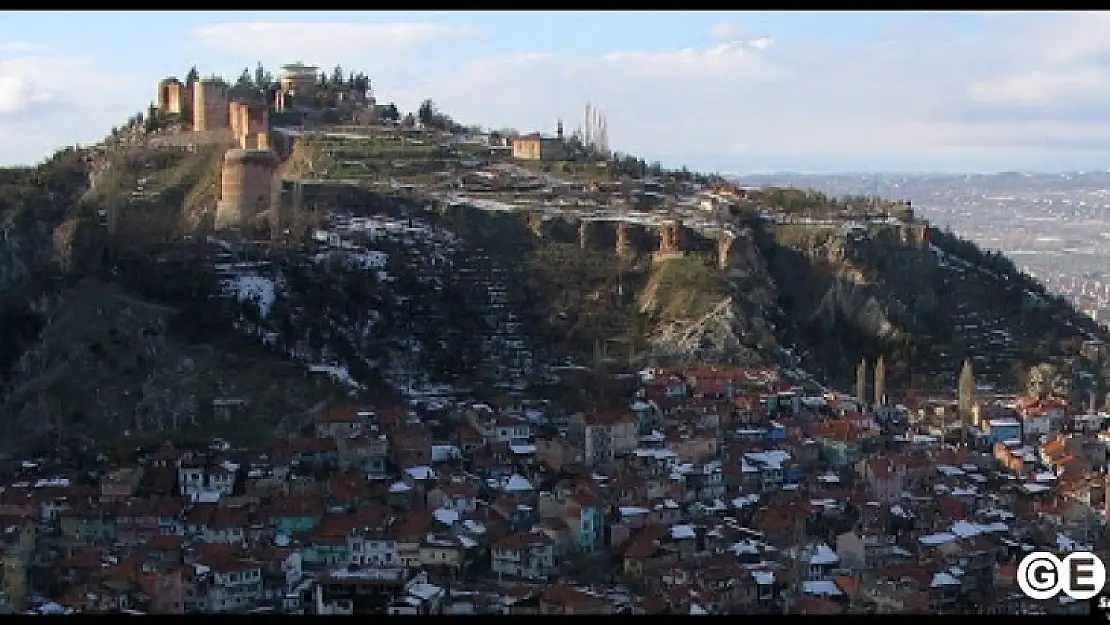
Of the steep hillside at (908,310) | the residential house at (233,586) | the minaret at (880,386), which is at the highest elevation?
the steep hillside at (908,310)

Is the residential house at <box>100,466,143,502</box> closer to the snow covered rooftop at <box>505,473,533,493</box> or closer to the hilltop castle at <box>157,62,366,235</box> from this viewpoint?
the snow covered rooftop at <box>505,473,533,493</box>

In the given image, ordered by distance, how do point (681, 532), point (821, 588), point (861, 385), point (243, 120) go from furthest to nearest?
1. point (243, 120)
2. point (861, 385)
3. point (681, 532)
4. point (821, 588)

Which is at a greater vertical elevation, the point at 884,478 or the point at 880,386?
the point at 880,386

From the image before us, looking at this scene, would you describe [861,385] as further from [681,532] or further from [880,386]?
[681,532]

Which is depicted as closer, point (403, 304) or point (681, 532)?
point (681, 532)

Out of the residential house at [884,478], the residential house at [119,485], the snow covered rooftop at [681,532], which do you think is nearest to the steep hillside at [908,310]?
the residential house at [884,478]

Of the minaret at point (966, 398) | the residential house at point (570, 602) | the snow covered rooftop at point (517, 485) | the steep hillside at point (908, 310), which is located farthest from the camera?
the steep hillside at point (908, 310)

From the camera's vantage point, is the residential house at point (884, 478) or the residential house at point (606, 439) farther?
the residential house at point (606, 439)

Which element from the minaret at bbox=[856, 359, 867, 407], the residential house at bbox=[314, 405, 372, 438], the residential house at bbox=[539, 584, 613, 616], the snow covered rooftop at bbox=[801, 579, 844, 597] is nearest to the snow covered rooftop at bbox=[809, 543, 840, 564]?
the snow covered rooftop at bbox=[801, 579, 844, 597]

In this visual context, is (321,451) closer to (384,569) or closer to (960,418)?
(384,569)

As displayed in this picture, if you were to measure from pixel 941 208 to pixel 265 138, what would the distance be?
2824 inches

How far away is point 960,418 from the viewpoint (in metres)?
23.5

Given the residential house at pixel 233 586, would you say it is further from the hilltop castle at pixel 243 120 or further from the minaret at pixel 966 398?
the hilltop castle at pixel 243 120

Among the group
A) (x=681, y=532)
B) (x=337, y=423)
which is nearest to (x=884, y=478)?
(x=681, y=532)
